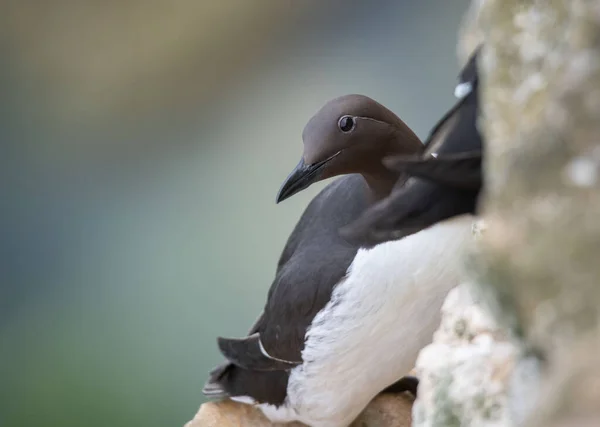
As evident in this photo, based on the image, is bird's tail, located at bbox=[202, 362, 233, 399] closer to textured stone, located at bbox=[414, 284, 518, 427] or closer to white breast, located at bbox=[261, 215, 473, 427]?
white breast, located at bbox=[261, 215, 473, 427]

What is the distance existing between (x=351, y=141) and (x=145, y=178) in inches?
A: 73.4

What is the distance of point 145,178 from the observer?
3070mm

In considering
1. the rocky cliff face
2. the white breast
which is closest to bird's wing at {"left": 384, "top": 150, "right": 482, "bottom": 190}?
the rocky cliff face

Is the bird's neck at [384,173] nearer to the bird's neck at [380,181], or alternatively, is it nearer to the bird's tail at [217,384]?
the bird's neck at [380,181]

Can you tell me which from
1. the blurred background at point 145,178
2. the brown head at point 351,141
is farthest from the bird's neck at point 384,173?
the blurred background at point 145,178

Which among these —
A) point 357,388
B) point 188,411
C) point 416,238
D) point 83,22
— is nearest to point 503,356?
point 416,238

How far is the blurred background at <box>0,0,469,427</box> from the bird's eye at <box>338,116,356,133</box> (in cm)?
149

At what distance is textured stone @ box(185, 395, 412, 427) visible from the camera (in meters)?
1.75

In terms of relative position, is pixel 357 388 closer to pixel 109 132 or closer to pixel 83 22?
pixel 109 132

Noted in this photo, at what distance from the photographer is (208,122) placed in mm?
3039

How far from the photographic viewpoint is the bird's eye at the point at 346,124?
1.39 m

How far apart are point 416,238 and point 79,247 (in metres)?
2.14

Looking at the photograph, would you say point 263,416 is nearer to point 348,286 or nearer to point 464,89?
point 348,286

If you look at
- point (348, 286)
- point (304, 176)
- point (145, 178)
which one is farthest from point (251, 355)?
point (145, 178)
